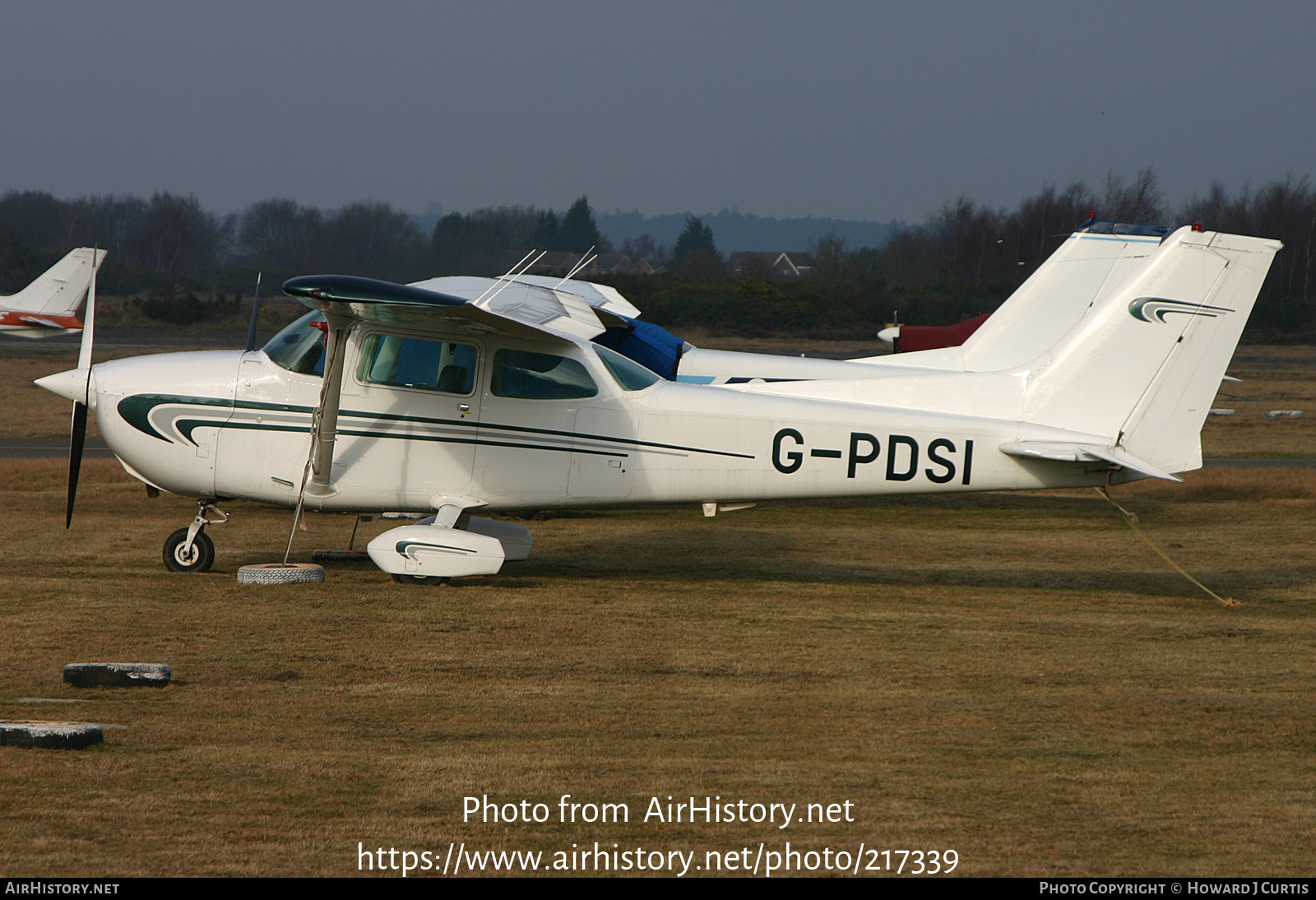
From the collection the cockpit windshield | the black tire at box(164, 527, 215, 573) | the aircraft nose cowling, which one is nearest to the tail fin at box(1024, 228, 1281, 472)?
the cockpit windshield

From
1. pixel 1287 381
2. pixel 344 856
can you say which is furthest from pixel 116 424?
pixel 1287 381

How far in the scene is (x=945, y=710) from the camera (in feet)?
19.3

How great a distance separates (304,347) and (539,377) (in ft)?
6.20

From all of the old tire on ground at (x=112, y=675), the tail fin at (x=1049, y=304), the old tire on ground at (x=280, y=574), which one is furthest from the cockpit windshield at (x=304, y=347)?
the tail fin at (x=1049, y=304)

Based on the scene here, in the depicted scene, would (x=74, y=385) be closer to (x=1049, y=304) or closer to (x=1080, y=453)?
(x=1080, y=453)

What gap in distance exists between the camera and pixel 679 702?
5.99 m

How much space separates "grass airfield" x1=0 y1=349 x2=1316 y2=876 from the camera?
412 cm

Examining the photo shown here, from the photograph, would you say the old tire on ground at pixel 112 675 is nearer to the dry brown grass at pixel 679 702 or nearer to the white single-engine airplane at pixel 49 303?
the dry brown grass at pixel 679 702

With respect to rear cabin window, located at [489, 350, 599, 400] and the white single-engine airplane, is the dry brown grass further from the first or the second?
the white single-engine airplane

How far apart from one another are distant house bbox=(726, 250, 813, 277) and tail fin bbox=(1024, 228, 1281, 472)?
64423 millimetres

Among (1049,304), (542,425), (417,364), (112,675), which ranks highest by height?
(1049,304)

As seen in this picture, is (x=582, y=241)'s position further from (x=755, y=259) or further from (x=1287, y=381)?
(x=1287, y=381)

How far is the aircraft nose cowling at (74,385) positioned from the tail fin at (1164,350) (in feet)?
25.0

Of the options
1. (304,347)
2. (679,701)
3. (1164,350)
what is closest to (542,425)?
(304,347)
